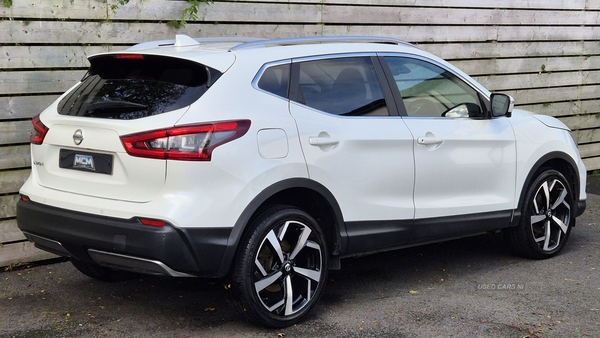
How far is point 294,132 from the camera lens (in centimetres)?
488

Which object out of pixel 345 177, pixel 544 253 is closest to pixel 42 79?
pixel 345 177

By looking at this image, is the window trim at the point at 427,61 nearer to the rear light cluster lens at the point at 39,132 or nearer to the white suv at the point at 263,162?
the white suv at the point at 263,162

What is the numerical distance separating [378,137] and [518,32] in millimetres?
5150

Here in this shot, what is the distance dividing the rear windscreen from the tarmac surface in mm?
1330

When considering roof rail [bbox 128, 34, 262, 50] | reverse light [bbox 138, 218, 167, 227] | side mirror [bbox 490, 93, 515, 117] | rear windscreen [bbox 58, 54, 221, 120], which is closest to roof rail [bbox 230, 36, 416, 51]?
roof rail [bbox 128, 34, 262, 50]

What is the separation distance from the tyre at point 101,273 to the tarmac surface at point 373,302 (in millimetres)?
50

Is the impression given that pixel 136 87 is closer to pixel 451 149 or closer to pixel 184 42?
pixel 184 42

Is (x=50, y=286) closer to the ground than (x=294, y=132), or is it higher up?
closer to the ground

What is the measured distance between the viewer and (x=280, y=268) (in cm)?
489

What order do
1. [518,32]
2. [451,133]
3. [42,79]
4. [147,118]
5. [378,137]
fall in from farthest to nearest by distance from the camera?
1. [518,32]
2. [42,79]
3. [451,133]
4. [378,137]
5. [147,118]

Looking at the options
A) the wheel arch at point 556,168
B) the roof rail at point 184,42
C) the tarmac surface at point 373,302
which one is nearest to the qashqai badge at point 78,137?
the roof rail at point 184,42

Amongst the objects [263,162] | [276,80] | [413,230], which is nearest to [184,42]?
[276,80]

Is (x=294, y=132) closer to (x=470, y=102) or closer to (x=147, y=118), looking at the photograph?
(x=147, y=118)

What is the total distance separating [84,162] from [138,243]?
2.10ft
